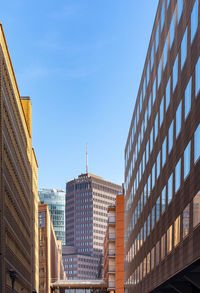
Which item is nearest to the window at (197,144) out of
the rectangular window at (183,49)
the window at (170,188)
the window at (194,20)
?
the window at (194,20)

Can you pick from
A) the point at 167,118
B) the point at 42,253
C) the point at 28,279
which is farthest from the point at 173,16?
the point at 42,253

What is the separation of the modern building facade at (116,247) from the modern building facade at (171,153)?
46800 mm

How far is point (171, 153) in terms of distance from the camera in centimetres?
3822

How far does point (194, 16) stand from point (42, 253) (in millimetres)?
101592

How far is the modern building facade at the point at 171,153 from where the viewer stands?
31.0m

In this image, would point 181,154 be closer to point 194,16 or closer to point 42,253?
point 194,16

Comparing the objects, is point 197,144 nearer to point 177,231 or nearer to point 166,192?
point 177,231

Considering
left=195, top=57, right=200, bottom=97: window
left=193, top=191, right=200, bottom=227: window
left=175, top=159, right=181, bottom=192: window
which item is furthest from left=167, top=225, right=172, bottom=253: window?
left=195, top=57, right=200, bottom=97: window

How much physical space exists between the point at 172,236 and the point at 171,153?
5.70 metres

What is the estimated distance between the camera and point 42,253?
126m

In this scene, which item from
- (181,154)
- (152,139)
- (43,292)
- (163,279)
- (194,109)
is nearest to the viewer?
(194,109)

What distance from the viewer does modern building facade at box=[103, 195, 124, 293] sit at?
106062 mm

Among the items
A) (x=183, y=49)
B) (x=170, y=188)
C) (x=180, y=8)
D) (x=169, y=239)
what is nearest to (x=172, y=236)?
(x=169, y=239)

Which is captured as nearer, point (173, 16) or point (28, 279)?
point (173, 16)
